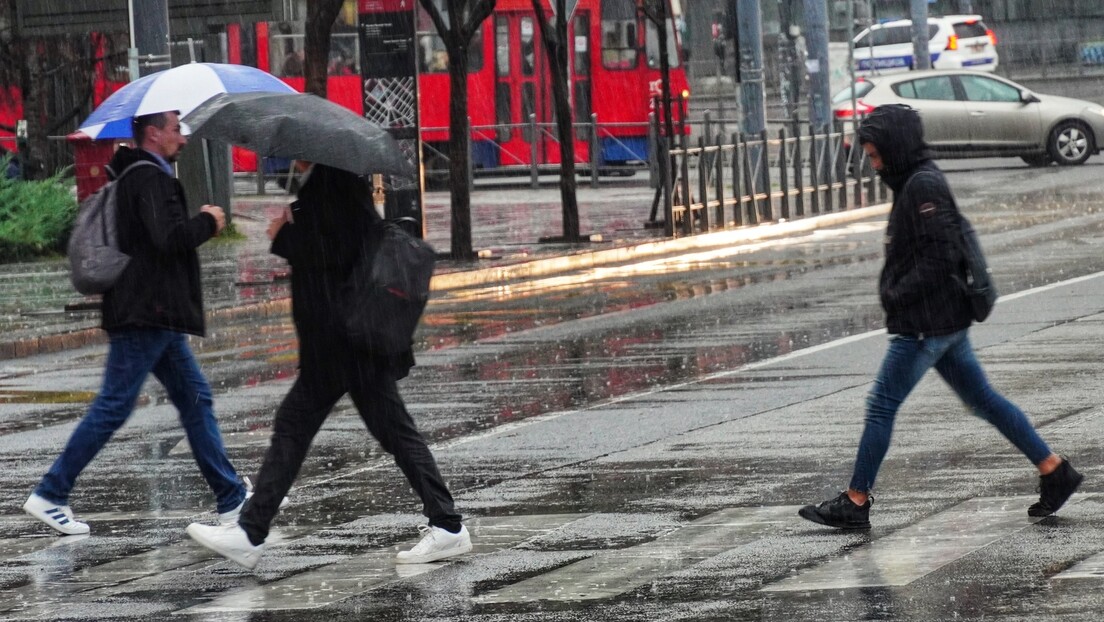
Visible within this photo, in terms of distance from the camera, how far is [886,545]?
7418mm

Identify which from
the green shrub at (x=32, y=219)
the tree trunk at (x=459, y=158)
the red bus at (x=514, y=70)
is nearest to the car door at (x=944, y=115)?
the red bus at (x=514, y=70)

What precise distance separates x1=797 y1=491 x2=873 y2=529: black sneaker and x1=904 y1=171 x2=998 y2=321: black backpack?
33.2 inches

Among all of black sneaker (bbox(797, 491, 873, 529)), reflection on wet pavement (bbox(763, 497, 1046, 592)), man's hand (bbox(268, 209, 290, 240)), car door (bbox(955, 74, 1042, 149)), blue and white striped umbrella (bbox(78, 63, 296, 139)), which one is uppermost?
blue and white striped umbrella (bbox(78, 63, 296, 139))

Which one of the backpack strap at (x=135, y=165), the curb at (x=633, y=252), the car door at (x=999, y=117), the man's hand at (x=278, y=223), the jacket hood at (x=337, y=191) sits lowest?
the curb at (x=633, y=252)

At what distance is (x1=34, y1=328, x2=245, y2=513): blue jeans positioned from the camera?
8.30 meters

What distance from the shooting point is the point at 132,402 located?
8.48 meters

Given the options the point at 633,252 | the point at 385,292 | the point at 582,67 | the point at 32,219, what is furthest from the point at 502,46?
the point at 385,292

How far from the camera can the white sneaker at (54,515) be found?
27.3ft

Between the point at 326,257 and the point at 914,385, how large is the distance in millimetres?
2309

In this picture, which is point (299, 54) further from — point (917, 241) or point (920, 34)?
point (917, 241)

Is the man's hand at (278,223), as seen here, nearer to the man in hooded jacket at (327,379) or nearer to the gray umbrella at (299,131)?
the man in hooded jacket at (327,379)

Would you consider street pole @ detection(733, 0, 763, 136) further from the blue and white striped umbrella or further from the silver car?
the blue and white striped umbrella

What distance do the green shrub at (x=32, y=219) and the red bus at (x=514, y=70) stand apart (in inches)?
535

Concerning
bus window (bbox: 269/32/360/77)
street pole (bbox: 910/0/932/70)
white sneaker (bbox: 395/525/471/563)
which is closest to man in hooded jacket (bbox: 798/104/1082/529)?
white sneaker (bbox: 395/525/471/563)
